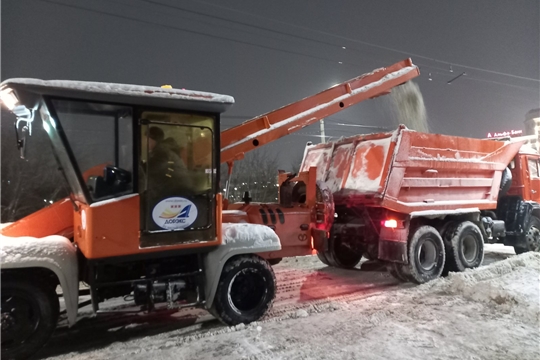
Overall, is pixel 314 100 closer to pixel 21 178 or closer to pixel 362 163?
pixel 362 163

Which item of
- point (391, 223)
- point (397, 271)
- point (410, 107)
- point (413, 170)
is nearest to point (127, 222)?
point (391, 223)

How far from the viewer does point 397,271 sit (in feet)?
24.2

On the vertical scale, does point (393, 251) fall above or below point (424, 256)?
above

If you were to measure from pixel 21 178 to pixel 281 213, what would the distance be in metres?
15.8

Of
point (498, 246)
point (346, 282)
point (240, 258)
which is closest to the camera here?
point (240, 258)

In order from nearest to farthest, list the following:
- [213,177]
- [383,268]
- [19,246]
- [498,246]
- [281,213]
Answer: [19,246]
[213,177]
[281,213]
[383,268]
[498,246]

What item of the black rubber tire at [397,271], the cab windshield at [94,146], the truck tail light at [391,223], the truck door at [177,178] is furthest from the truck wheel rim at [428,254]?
the cab windshield at [94,146]

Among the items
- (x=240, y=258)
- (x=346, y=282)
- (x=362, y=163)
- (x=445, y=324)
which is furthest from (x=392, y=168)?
(x=240, y=258)

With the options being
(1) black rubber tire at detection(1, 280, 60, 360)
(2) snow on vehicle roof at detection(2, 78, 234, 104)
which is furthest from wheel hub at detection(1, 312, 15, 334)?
(2) snow on vehicle roof at detection(2, 78, 234, 104)

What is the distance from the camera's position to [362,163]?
7.58 m

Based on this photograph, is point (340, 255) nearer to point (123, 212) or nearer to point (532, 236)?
point (532, 236)

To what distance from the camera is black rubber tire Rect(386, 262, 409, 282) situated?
24.0 ft

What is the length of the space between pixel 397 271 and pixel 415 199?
1.41 metres

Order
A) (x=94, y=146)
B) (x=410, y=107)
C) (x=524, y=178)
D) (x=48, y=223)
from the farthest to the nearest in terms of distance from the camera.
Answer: (x=410, y=107), (x=524, y=178), (x=48, y=223), (x=94, y=146)
